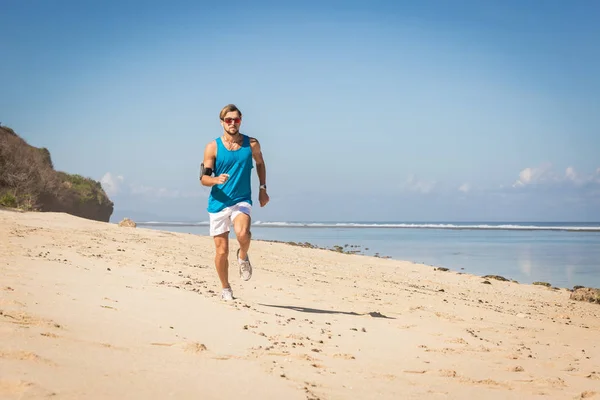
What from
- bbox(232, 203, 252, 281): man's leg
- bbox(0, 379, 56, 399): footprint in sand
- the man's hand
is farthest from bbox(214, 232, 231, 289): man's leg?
bbox(0, 379, 56, 399): footprint in sand

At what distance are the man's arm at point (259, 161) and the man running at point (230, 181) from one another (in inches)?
0.7

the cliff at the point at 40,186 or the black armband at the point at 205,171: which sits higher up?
the cliff at the point at 40,186

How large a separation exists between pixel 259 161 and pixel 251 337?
2.80m

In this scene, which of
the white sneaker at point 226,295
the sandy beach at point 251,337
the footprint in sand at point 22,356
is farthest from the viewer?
the white sneaker at point 226,295

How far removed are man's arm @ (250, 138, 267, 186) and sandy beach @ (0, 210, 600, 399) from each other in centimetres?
154

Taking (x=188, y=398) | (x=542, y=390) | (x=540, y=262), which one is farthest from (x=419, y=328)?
(x=540, y=262)

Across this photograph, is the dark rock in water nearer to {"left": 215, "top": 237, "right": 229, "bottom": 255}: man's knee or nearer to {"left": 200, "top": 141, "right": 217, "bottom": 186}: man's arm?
{"left": 215, "top": 237, "right": 229, "bottom": 255}: man's knee

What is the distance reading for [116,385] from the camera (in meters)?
3.16

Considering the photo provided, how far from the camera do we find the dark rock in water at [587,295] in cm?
1257

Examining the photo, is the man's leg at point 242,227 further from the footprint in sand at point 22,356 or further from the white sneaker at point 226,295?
the footprint in sand at point 22,356

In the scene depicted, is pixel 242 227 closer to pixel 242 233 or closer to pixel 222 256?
pixel 242 233

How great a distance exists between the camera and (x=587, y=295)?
499 inches

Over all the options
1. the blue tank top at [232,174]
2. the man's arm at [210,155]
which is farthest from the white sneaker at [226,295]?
the man's arm at [210,155]

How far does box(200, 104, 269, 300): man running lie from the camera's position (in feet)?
23.0
